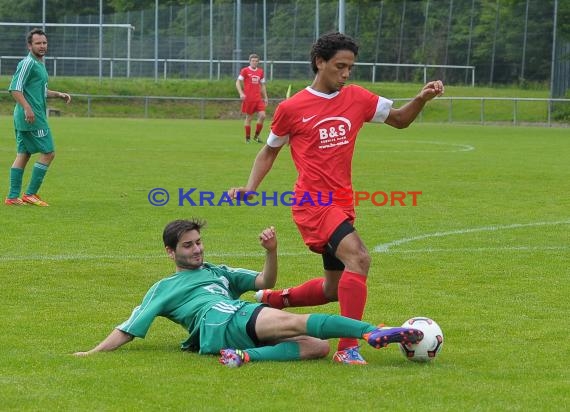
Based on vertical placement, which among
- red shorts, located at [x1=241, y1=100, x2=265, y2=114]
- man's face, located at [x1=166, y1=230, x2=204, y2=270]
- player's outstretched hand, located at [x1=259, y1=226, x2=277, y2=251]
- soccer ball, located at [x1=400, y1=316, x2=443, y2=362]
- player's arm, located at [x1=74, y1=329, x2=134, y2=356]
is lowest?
red shorts, located at [x1=241, y1=100, x2=265, y2=114]

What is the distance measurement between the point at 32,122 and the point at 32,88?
0.57 meters

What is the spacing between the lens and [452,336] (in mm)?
6789

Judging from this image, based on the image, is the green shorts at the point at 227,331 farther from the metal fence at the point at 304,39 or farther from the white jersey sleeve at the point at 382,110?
the metal fence at the point at 304,39

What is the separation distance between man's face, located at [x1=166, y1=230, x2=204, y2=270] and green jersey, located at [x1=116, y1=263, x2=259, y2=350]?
46 mm

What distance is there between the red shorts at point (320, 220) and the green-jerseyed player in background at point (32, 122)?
756 centimetres

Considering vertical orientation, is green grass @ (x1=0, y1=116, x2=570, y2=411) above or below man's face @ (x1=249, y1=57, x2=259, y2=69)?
below

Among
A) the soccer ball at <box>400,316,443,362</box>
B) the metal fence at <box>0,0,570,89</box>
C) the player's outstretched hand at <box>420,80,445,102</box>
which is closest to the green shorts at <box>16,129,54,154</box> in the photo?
the player's outstretched hand at <box>420,80,445,102</box>

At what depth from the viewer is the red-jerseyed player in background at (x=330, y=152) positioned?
6.33m

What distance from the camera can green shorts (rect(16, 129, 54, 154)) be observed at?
45.1ft

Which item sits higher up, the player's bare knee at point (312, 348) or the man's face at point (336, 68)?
the man's face at point (336, 68)

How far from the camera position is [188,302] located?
652 centimetres

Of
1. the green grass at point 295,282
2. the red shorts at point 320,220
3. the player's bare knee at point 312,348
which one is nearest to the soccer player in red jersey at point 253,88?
the green grass at point 295,282

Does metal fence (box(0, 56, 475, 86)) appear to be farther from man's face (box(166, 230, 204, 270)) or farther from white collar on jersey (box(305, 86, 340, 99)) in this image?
man's face (box(166, 230, 204, 270))

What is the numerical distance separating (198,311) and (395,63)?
4565 centimetres
